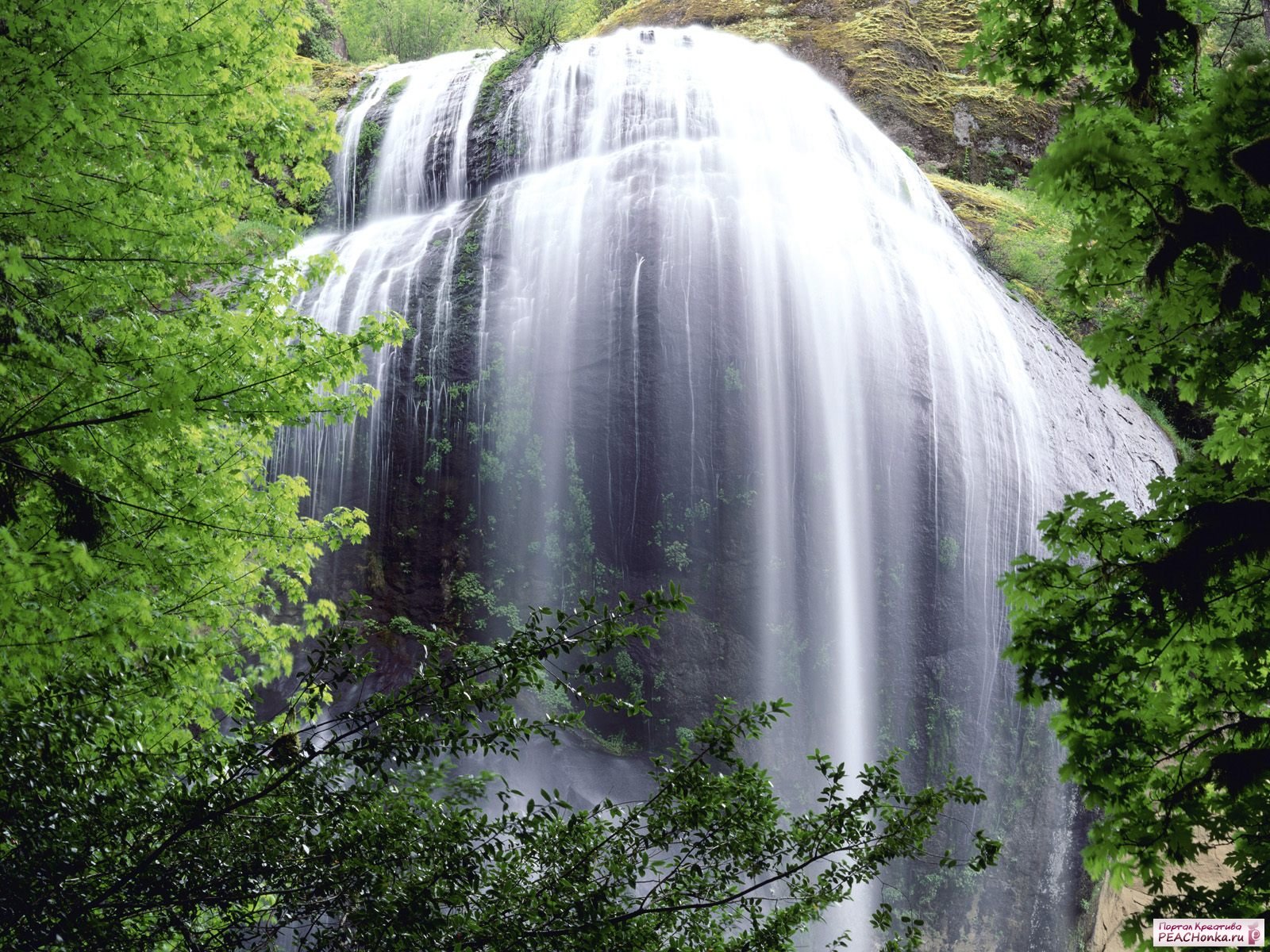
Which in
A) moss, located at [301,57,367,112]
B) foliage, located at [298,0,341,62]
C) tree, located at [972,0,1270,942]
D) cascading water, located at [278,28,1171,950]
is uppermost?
foliage, located at [298,0,341,62]

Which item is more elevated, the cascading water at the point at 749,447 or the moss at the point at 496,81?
the moss at the point at 496,81

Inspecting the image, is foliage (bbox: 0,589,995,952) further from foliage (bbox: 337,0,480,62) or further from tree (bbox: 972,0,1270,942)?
foliage (bbox: 337,0,480,62)

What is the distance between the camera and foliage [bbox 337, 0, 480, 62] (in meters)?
31.6

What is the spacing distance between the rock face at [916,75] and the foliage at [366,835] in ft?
68.8

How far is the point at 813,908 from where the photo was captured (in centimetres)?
347

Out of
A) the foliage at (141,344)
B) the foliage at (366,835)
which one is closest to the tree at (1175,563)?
the foliage at (366,835)

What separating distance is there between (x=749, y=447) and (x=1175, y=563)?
368 inches

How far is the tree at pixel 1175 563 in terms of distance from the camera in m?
3.25

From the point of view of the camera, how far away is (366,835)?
2861mm

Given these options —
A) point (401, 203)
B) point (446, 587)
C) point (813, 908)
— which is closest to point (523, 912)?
point (813, 908)

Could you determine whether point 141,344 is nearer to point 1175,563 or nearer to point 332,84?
point 1175,563

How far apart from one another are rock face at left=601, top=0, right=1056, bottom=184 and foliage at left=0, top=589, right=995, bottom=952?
68.8 ft

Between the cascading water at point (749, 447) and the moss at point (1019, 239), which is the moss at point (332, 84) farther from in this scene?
the moss at point (1019, 239)

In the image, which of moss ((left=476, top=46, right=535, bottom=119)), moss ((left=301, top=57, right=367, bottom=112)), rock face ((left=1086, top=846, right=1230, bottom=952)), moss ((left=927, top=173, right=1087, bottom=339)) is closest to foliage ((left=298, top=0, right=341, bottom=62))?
moss ((left=301, top=57, right=367, bottom=112))
